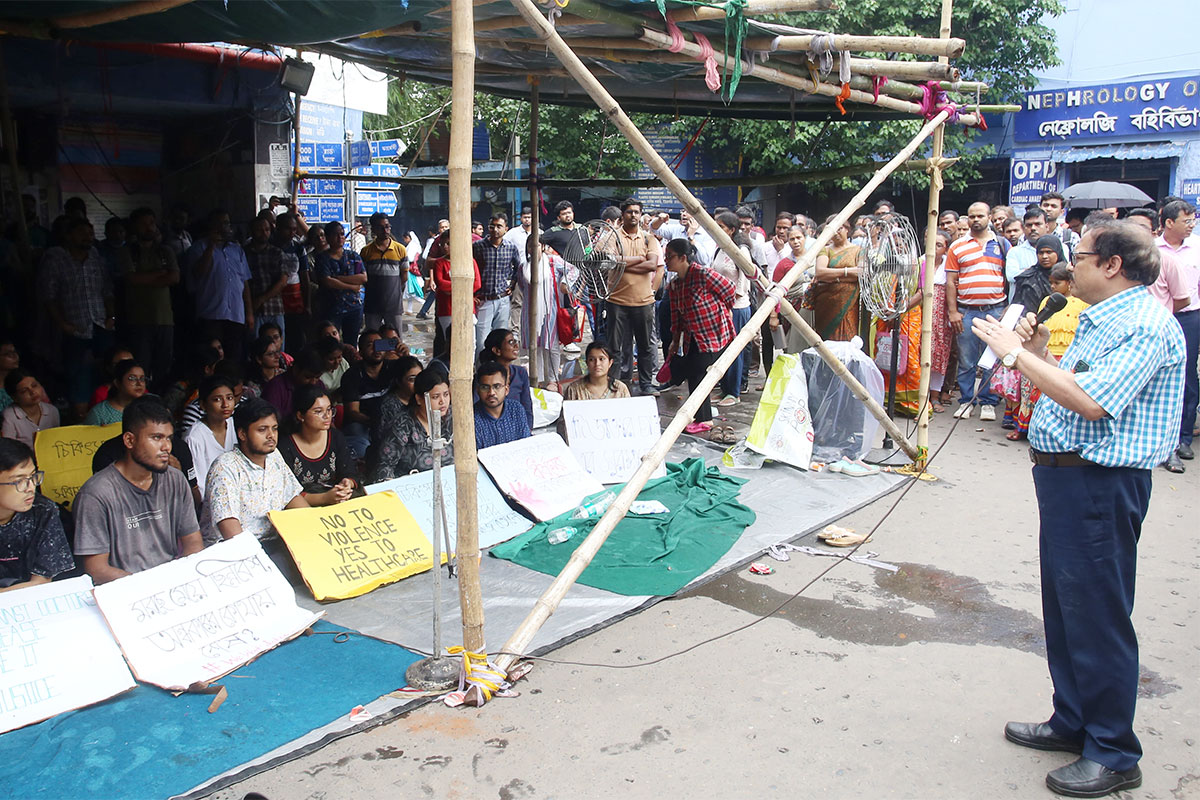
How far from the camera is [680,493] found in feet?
21.4

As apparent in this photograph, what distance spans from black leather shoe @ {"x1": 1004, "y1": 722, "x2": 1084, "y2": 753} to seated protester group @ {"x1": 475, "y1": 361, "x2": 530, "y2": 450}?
3563 millimetres

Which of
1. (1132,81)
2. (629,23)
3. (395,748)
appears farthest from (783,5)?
(1132,81)

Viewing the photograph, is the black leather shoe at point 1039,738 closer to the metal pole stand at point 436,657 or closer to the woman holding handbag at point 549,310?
the metal pole stand at point 436,657

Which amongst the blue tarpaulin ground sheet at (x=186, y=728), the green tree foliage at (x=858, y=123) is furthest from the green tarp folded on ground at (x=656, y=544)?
the green tree foliage at (x=858, y=123)

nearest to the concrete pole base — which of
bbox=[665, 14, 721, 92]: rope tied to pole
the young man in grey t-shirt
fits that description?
the young man in grey t-shirt

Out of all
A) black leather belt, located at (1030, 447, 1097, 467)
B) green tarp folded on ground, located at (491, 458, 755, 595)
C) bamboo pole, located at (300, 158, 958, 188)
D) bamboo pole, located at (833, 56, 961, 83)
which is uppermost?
bamboo pole, located at (833, 56, 961, 83)

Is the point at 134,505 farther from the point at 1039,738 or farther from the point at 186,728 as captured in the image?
the point at 1039,738

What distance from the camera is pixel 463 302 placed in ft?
11.8

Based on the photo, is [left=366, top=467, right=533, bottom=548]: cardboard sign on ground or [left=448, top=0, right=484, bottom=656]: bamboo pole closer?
[left=448, top=0, right=484, bottom=656]: bamboo pole

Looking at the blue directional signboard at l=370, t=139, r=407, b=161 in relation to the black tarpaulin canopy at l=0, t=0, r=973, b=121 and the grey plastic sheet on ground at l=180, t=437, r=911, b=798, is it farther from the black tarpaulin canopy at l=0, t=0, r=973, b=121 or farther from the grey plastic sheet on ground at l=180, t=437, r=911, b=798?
the grey plastic sheet on ground at l=180, t=437, r=911, b=798

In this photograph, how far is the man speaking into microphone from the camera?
9.87 feet

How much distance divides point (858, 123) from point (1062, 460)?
14.4 meters

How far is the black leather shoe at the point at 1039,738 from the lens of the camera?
134 inches

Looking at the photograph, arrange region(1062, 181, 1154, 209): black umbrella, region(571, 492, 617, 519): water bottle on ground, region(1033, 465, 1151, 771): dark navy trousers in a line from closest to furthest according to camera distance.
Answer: region(1033, 465, 1151, 771): dark navy trousers → region(571, 492, 617, 519): water bottle on ground → region(1062, 181, 1154, 209): black umbrella
